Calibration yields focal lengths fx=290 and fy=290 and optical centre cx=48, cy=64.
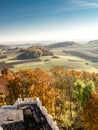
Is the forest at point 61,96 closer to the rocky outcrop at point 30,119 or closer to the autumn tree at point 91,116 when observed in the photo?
the autumn tree at point 91,116

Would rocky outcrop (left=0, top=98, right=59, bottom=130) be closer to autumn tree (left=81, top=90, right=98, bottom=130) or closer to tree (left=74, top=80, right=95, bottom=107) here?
autumn tree (left=81, top=90, right=98, bottom=130)

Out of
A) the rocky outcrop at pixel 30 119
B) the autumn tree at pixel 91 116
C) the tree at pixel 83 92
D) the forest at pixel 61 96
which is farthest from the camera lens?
the tree at pixel 83 92

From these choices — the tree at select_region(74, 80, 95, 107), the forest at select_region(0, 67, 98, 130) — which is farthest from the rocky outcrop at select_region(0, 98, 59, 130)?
the tree at select_region(74, 80, 95, 107)

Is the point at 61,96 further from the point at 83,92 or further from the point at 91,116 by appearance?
the point at 91,116

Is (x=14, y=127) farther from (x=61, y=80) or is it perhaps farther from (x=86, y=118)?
(x=61, y=80)

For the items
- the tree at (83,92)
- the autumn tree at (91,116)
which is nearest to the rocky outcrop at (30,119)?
the autumn tree at (91,116)

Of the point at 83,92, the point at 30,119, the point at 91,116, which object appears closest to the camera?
the point at 30,119

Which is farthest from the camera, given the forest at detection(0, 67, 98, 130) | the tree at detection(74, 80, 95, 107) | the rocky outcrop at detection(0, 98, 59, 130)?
the tree at detection(74, 80, 95, 107)

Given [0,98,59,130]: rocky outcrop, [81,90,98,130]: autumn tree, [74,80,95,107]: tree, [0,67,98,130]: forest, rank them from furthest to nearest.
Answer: [74,80,95,107]: tree
[0,67,98,130]: forest
[81,90,98,130]: autumn tree
[0,98,59,130]: rocky outcrop

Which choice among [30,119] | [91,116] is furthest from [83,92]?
[30,119]
